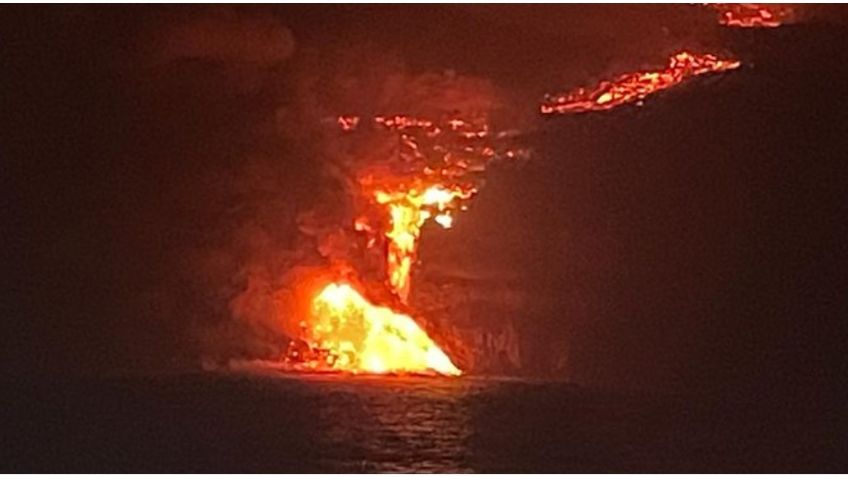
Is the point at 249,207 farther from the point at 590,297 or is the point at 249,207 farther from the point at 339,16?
the point at 590,297

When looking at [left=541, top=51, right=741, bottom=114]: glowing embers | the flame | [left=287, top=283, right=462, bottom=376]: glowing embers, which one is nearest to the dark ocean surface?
[left=287, top=283, right=462, bottom=376]: glowing embers

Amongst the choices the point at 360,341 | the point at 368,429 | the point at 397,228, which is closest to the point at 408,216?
the point at 397,228

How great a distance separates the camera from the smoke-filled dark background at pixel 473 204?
2256 millimetres

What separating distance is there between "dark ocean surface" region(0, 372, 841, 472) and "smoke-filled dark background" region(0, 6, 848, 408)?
0.05m

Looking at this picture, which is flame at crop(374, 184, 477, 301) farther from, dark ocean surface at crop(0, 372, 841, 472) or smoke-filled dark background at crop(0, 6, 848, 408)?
dark ocean surface at crop(0, 372, 841, 472)

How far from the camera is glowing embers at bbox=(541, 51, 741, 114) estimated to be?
2.27 metres

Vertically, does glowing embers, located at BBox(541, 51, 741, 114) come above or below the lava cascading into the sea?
above

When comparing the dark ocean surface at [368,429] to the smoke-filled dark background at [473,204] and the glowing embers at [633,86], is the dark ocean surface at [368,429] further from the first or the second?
the glowing embers at [633,86]

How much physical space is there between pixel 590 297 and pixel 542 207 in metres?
0.13

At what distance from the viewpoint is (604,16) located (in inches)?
90.0

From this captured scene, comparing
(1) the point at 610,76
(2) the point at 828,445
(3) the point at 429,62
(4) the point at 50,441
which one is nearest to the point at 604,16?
(1) the point at 610,76

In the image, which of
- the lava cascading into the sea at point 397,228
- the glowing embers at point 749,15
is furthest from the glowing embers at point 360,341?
the glowing embers at point 749,15

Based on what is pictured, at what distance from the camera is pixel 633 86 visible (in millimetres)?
2275

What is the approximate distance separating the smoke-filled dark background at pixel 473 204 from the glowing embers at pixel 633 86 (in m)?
0.01
